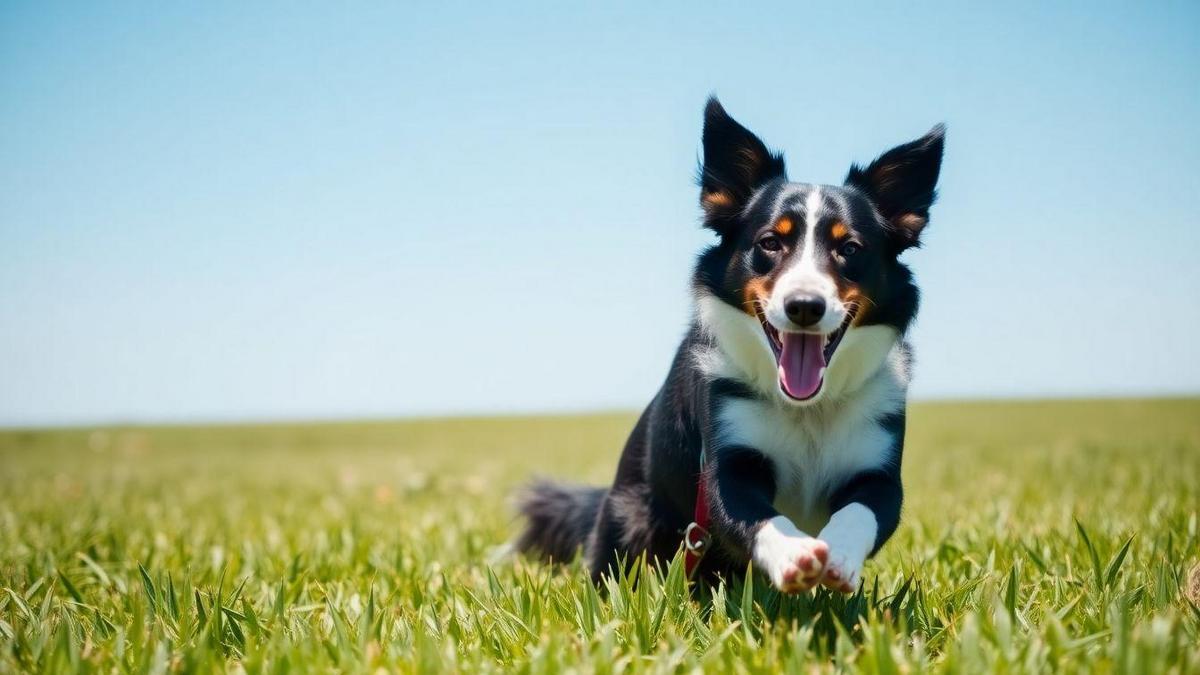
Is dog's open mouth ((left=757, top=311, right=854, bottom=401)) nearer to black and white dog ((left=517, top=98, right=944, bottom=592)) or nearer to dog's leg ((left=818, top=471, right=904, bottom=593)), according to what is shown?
black and white dog ((left=517, top=98, right=944, bottom=592))

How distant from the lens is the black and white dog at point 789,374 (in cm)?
294

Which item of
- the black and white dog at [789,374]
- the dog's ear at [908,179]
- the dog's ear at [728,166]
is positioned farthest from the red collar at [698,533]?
the dog's ear at [908,179]

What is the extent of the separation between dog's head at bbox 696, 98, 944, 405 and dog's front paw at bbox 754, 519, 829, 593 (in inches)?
20.9

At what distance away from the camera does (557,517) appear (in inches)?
190

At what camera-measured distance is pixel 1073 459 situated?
9953mm

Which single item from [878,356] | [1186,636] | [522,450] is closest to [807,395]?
[878,356]

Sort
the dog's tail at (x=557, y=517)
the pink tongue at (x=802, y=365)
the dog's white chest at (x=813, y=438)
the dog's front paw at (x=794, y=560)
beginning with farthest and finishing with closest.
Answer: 1. the dog's tail at (x=557, y=517)
2. the dog's white chest at (x=813, y=438)
3. the pink tongue at (x=802, y=365)
4. the dog's front paw at (x=794, y=560)

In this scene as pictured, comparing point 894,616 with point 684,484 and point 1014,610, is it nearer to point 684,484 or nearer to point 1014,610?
point 1014,610

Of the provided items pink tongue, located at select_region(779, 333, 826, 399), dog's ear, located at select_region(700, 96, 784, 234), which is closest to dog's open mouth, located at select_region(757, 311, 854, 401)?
pink tongue, located at select_region(779, 333, 826, 399)

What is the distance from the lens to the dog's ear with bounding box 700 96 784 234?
3582 mm

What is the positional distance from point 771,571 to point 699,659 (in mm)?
332

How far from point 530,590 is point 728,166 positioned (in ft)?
5.95

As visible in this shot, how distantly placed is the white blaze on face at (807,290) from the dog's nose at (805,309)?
14mm

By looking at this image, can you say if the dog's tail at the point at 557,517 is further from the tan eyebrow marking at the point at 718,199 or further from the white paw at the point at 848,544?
the white paw at the point at 848,544
